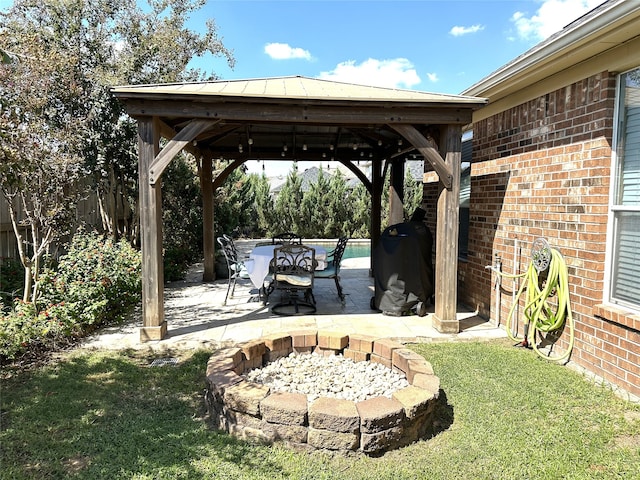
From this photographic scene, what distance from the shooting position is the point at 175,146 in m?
4.25

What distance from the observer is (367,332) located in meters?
4.71

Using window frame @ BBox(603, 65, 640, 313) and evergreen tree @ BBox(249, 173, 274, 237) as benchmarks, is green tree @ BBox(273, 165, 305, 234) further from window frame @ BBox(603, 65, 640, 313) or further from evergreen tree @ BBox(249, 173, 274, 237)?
window frame @ BBox(603, 65, 640, 313)

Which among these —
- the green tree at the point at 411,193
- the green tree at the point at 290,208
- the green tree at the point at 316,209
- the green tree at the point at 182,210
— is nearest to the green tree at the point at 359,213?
the green tree at the point at 316,209

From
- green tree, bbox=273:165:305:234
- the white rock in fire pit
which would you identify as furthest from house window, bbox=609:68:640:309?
green tree, bbox=273:165:305:234

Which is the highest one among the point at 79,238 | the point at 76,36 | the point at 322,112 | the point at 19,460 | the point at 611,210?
the point at 76,36

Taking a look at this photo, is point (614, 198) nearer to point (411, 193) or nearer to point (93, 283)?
point (93, 283)

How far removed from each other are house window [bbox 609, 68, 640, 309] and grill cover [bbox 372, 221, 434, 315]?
7.46 ft

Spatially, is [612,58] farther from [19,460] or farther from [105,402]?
[19,460]

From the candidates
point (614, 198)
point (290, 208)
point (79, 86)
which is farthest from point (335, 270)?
point (290, 208)

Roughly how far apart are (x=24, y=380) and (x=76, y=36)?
6135 millimetres

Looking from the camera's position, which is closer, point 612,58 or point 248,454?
point 248,454

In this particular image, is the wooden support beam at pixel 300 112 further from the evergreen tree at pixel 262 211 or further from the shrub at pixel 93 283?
the evergreen tree at pixel 262 211

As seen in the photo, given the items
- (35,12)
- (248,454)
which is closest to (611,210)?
(248,454)

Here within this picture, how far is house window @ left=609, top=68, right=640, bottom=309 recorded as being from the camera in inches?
128
